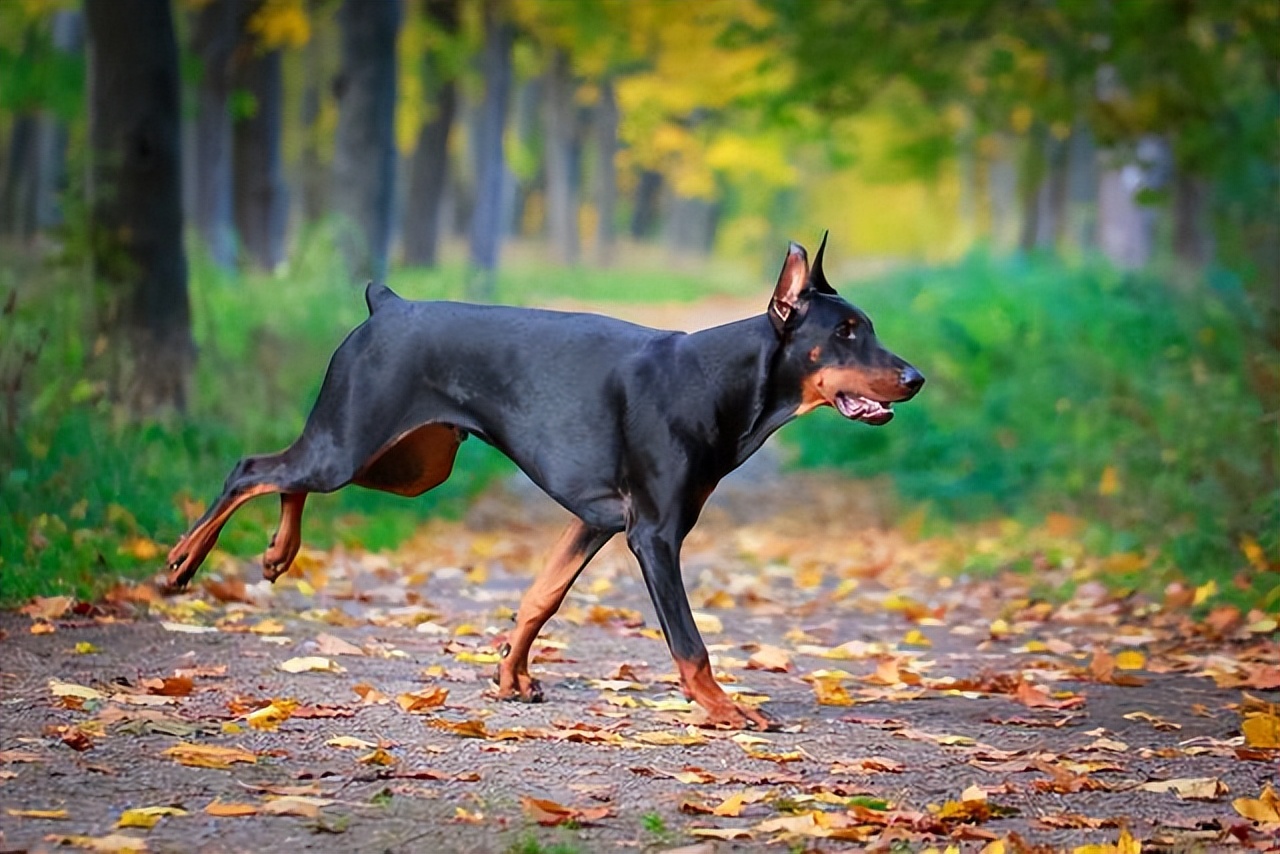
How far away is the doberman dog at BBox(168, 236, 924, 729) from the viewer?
6566 mm

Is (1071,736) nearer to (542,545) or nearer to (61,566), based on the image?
(61,566)

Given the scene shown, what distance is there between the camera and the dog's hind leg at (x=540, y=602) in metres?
6.95

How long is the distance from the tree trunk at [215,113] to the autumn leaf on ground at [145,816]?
2027 centimetres

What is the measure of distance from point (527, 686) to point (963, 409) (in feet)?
30.1

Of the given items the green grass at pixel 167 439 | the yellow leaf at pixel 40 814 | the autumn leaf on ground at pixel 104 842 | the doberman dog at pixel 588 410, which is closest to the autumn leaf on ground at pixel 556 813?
the autumn leaf on ground at pixel 104 842

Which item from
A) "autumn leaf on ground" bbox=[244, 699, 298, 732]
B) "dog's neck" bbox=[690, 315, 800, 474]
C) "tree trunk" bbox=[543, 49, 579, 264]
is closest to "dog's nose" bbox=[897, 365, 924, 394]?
"dog's neck" bbox=[690, 315, 800, 474]

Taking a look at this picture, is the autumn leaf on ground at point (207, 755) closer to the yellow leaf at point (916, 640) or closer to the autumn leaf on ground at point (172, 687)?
the autumn leaf on ground at point (172, 687)

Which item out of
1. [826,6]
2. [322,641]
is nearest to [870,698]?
[322,641]

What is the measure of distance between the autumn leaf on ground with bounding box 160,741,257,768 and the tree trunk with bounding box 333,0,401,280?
48.5 ft

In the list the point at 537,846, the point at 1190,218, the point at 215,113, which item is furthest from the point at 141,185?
the point at 215,113

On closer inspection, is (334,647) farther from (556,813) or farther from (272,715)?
(556,813)

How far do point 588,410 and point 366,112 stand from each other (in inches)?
565

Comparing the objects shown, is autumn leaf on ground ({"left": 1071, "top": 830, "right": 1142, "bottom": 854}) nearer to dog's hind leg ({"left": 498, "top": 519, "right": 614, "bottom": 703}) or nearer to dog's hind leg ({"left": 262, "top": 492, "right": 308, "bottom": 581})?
dog's hind leg ({"left": 498, "top": 519, "right": 614, "bottom": 703})

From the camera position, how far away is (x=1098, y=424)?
12758 millimetres
